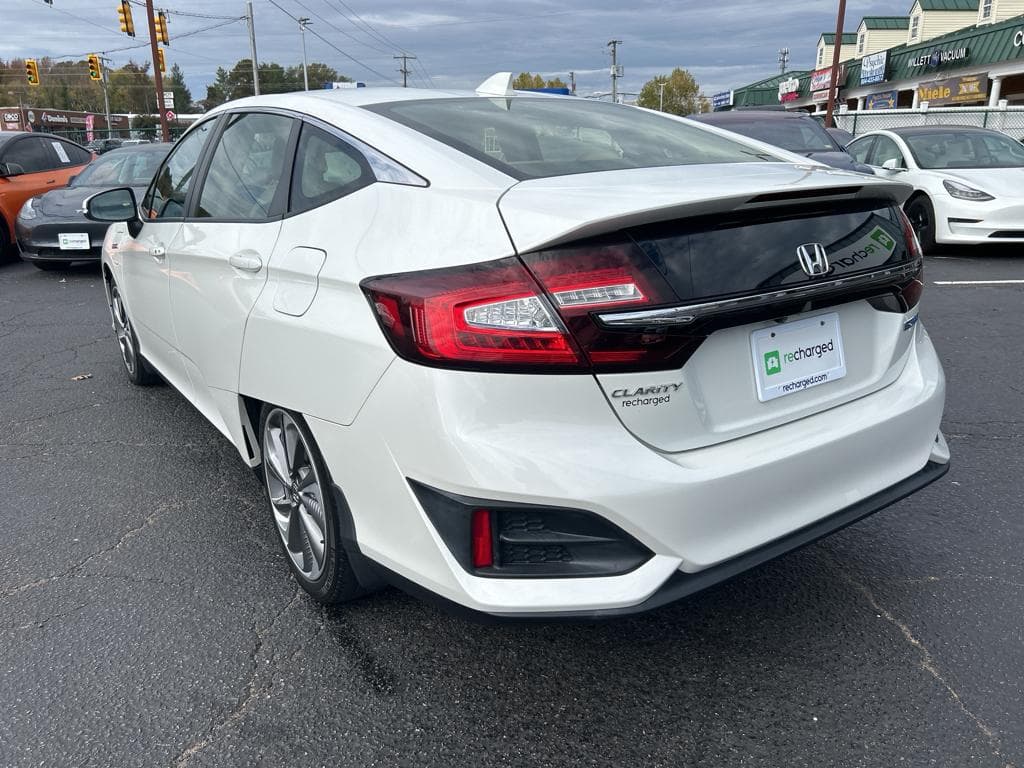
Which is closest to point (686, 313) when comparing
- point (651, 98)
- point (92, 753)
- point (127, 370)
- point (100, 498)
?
point (92, 753)

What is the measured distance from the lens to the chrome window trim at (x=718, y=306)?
1799 millimetres

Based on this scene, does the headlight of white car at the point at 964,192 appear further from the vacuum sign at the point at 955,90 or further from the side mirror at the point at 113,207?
the vacuum sign at the point at 955,90

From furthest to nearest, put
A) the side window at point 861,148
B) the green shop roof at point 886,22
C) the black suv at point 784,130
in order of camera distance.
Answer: the green shop roof at point 886,22, the side window at point 861,148, the black suv at point 784,130

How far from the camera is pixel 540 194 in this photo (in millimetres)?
1945

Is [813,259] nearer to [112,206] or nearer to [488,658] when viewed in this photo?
[488,658]

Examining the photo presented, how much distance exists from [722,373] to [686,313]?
8.2 inches

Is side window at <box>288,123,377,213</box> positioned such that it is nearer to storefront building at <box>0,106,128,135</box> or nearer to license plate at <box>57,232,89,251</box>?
license plate at <box>57,232,89,251</box>

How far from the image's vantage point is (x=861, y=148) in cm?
1082

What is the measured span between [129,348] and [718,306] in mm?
4194

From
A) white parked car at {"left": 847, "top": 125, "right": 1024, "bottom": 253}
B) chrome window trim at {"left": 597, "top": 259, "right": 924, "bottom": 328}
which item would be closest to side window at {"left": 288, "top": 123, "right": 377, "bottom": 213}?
chrome window trim at {"left": 597, "top": 259, "right": 924, "bottom": 328}

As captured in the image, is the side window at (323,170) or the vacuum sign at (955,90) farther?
the vacuum sign at (955,90)

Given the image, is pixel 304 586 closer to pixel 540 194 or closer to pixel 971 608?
pixel 540 194

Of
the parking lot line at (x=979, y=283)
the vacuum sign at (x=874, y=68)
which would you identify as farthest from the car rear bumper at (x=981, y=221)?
the vacuum sign at (x=874, y=68)

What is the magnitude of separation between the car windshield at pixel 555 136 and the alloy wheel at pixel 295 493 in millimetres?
982
